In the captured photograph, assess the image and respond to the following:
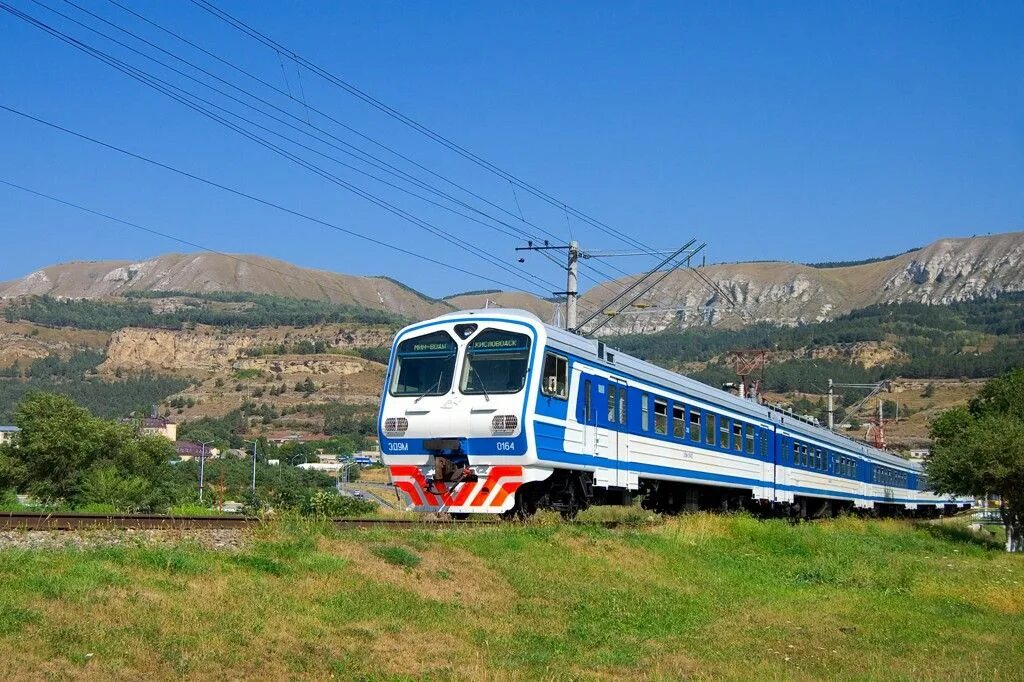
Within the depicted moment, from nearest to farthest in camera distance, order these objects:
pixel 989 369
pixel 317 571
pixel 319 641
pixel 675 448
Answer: pixel 319 641 → pixel 317 571 → pixel 675 448 → pixel 989 369

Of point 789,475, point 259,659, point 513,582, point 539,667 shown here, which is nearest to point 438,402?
point 513,582

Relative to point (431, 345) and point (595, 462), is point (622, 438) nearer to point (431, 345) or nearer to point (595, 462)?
point (595, 462)

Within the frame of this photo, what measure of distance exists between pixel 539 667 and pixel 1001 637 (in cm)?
779

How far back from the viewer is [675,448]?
2555 centimetres

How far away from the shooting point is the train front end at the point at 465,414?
18891mm

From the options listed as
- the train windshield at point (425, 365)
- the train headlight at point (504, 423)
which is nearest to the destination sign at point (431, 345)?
the train windshield at point (425, 365)

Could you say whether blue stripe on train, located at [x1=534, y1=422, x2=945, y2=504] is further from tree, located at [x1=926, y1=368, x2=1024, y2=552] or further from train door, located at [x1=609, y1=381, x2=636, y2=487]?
tree, located at [x1=926, y1=368, x2=1024, y2=552]

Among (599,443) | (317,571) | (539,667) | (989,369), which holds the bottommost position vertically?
(539,667)

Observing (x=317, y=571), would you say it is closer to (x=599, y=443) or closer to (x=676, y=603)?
(x=676, y=603)

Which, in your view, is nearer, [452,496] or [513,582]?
[513,582]

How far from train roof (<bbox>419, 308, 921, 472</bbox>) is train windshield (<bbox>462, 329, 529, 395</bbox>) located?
0.46 metres

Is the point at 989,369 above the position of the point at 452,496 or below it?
above

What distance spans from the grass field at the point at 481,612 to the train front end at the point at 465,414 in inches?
62.3

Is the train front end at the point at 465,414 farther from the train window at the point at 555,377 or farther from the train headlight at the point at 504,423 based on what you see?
the train window at the point at 555,377
